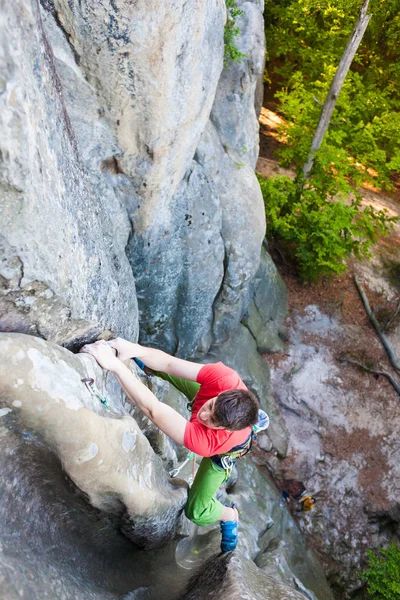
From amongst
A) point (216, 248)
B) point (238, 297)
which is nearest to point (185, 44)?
point (216, 248)

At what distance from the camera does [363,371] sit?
41.8 feet

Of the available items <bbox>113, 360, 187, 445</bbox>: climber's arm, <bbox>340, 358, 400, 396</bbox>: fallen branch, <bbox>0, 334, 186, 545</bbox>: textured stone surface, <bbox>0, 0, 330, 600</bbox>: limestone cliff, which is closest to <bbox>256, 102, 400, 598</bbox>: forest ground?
<bbox>340, 358, 400, 396</bbox>: fallen branch

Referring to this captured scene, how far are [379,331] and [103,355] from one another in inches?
A: 452

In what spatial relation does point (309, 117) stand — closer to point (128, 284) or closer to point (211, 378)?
Answer: point (128, 284)

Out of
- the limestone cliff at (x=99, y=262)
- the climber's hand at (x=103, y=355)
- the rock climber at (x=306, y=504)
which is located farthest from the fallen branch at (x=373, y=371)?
the climber's hand at (x=103, y=355)

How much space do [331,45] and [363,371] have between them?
10.00 metres

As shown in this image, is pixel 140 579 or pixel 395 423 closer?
pixel 140 579

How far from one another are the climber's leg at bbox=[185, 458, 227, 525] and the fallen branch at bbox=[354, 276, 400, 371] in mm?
10028

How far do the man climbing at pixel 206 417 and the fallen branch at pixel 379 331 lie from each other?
9785 mm

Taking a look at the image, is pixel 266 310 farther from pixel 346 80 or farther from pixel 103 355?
pixel 103 355

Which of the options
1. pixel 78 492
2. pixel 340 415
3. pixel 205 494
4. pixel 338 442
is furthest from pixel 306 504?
pixel 78 492

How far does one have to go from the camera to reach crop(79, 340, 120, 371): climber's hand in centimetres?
381

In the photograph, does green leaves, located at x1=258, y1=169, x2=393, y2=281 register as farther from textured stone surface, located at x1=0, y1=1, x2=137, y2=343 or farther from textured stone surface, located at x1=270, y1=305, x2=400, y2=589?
textured stone surface, located at x1=0, y1=1, x2=137, y2=343

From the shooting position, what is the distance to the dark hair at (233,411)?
3564mm
